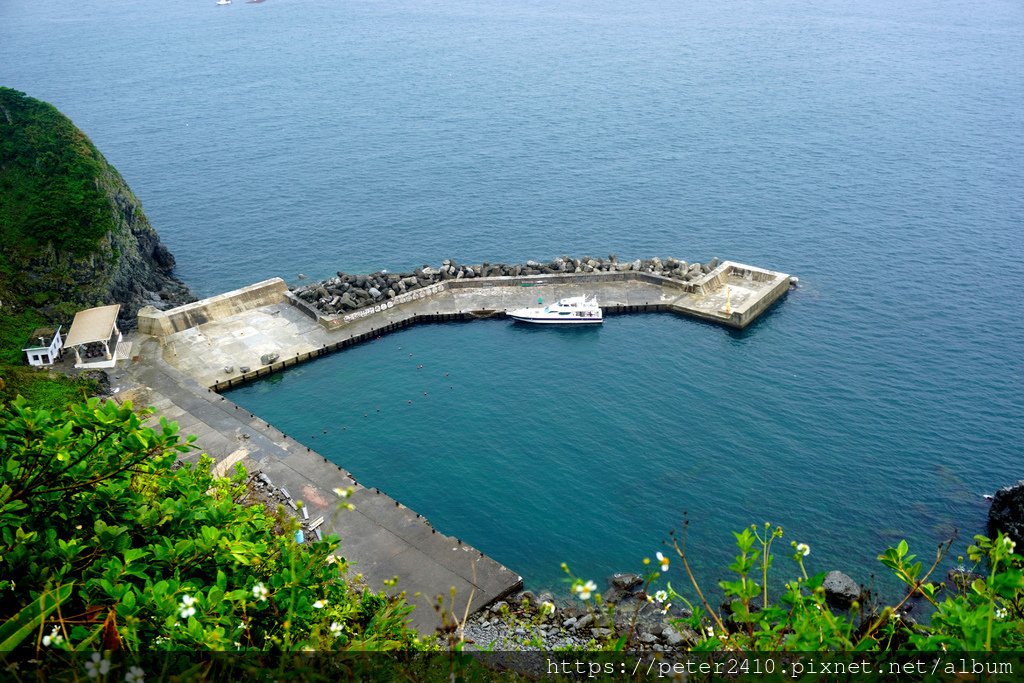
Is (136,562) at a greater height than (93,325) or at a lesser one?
greater

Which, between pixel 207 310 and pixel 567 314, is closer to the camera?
pixel 207 310

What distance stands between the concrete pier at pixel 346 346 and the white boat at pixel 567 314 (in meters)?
2.78

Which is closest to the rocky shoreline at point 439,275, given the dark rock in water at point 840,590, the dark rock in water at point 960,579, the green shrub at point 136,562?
the dark rock in water at point 840,590

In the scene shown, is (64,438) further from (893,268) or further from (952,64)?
(952,64)

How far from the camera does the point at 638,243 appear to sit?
8969 centimetres

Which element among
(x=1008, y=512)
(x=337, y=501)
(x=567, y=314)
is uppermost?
(x=567, y=314)

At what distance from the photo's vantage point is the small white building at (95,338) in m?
60.2

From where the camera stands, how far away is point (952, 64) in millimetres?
158000

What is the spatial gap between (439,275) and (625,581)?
43154mm

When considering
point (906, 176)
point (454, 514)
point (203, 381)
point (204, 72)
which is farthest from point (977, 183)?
point (204, 72)

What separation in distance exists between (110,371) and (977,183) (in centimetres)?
10645

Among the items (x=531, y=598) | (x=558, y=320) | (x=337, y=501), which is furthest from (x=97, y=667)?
(x=558, y=320)

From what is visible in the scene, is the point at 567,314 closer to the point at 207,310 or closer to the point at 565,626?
the point at 207,310

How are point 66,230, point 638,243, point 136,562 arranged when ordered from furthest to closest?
point 638,243, point 66,230, point 136,562
